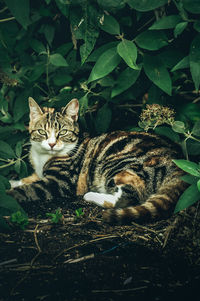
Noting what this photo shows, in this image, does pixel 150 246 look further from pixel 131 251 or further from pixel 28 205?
pixel 28 205

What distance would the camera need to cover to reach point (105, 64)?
2180 millimetres

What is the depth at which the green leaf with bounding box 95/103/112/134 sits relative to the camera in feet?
8.72

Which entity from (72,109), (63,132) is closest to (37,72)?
(72,109)

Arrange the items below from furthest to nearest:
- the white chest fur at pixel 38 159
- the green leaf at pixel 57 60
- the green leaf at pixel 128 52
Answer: the white chest fur at pixel 38 159
the green leaf at pixel 57 60
the green leaf at pixel 128 52

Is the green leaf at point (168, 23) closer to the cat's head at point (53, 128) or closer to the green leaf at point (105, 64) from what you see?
the green leaf at point (105, 64)

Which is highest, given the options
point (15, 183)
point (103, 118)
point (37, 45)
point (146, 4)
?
point (146, 4)

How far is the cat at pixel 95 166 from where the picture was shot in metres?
2.27

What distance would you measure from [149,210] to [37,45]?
156 centimetres

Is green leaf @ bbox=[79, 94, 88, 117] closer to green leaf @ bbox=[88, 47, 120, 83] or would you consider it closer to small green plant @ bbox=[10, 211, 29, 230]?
green leaf @ bbox=[88, 47, 120, 83]

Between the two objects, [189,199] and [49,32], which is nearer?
[189,199]

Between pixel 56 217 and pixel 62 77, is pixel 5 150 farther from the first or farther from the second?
pixel 62 77

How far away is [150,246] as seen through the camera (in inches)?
69.5

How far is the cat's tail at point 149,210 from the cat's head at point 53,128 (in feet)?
2.57

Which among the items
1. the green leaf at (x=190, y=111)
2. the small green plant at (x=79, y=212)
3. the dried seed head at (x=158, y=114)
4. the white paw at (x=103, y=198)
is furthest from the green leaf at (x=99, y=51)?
the small green plant at (x=79, y=212)
